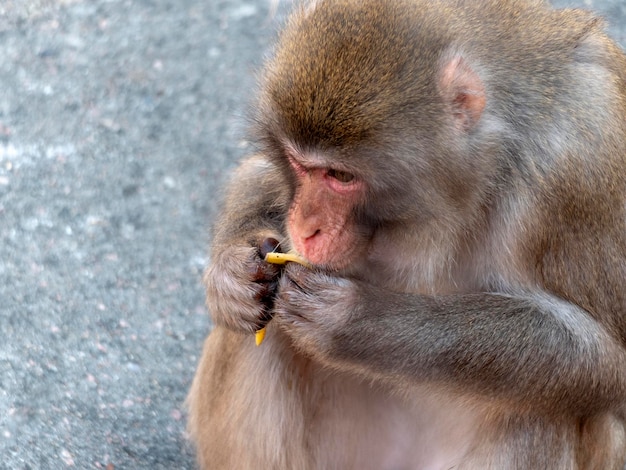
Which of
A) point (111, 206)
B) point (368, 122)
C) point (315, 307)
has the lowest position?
point (111, 206)

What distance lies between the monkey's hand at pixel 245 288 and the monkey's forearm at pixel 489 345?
11.4 inches

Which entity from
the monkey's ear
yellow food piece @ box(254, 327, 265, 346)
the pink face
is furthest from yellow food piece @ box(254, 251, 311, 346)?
the monkey's ear

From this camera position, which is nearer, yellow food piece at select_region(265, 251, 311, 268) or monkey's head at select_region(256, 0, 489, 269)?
monkey's head at select_region(256, 0, 489, 269)

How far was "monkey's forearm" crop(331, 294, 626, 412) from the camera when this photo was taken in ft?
9.08

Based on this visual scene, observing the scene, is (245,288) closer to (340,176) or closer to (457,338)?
(340,176)

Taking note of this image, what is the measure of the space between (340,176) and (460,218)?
357mm

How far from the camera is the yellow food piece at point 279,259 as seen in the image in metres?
2.81

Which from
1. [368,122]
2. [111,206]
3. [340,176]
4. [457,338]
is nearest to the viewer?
[368,122]

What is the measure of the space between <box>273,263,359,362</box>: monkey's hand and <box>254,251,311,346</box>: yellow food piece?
18 mm

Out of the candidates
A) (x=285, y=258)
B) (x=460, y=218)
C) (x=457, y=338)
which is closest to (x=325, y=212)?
(x=285, y=258)

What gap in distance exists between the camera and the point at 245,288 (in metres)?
2.98

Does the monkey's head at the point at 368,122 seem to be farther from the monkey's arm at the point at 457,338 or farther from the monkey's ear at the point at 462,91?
the monkey's arm at the point at 457,338

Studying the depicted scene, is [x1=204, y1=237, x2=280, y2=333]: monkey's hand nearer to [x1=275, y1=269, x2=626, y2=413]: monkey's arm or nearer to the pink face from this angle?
[x1=275, y1=269, x2=626, y2=413]: monkey's arm

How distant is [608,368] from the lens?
2.88m
